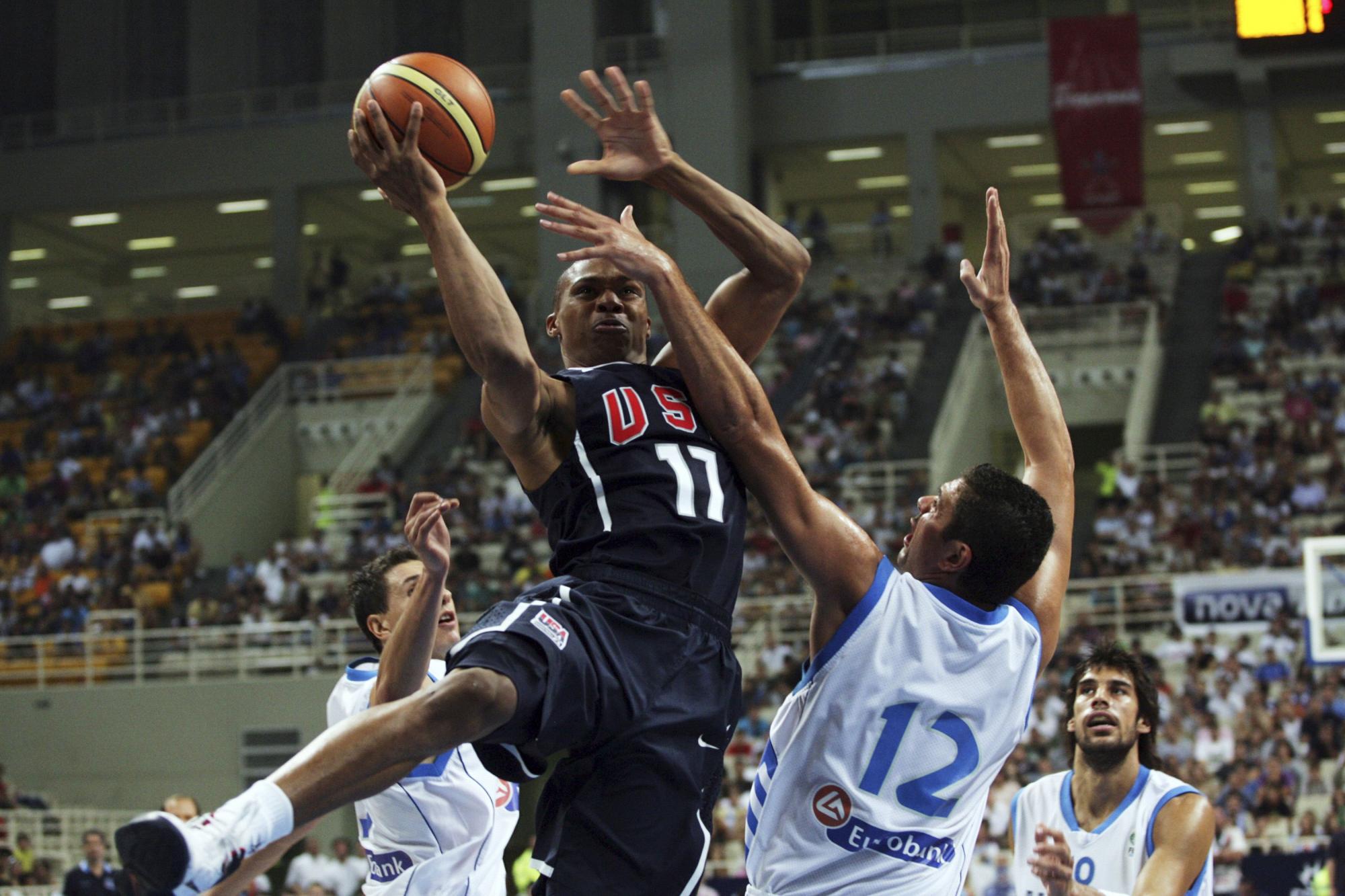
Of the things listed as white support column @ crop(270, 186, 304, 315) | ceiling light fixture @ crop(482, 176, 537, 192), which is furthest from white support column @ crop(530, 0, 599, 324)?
white support column @ crop(270, 186, 304, 315)

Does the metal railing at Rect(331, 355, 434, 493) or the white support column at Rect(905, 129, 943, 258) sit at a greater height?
the white support column at Rect(905, 129, 943, 258)

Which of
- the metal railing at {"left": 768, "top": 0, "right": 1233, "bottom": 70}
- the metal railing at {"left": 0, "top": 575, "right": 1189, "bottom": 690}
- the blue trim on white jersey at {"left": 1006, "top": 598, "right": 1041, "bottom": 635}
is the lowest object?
the metal railing at {"left": 0, "top": 575, "right": 1189, "bottom": 690}

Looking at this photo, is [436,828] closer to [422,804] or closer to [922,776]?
[422,804]

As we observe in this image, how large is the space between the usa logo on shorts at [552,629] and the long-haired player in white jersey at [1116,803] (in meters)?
2.15

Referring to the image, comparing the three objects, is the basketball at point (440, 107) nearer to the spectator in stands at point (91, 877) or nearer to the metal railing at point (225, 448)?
the spectator in stands at point (91, 877)

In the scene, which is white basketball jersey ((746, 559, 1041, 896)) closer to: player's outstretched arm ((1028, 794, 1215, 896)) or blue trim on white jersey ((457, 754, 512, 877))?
player's outstretched arm ((1028, 794, 1215, 896))

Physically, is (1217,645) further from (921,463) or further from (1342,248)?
(1342,248)

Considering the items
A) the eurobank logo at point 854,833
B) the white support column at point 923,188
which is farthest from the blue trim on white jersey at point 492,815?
the white support column at point 923,188

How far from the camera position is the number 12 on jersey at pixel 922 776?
4.31m

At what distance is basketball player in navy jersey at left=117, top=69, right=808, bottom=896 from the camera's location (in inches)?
A: 163

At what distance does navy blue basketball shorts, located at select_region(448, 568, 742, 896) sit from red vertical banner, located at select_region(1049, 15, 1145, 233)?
25.3 metres

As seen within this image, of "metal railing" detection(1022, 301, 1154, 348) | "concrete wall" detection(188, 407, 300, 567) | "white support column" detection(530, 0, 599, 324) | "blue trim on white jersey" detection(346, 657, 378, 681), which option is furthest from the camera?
"white support column" detection(530, 0, 599, 324)

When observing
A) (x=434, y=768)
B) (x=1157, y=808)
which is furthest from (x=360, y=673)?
(x=1157, y=808)

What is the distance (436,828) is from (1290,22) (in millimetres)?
7618
